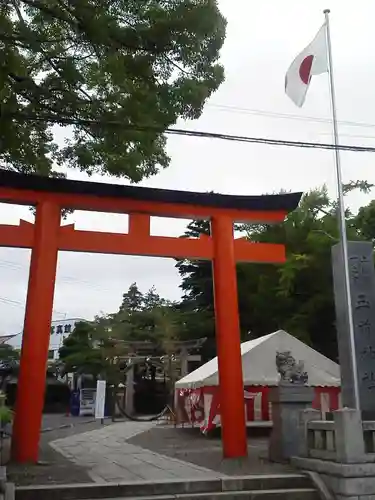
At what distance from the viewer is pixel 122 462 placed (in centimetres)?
901

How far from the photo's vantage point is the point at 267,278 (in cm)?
2236

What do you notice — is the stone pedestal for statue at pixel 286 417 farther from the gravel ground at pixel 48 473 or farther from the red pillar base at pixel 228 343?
the gravel ground at pixel 48 473

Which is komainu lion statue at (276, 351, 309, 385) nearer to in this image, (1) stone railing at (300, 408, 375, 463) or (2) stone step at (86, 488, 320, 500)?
(1) stone railing at (300, 408, 375, 463)

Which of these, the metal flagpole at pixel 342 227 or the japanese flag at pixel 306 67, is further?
the japanese flag at pixel 306 67

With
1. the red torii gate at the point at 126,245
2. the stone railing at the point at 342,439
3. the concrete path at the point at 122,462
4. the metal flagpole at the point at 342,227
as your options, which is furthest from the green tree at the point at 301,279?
the stone railing at the point at 342,439

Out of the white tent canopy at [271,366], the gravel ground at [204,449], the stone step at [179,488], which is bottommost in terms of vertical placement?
the stone step at [179,488]

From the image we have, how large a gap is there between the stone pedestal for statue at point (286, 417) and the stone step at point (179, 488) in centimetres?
102

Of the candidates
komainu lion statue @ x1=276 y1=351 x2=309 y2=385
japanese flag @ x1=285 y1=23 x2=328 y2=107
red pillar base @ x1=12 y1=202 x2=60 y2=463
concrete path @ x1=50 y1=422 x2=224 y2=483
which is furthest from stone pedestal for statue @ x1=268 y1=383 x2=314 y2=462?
japanese flag @ x1=285 y1=23 x2=328 y2=107

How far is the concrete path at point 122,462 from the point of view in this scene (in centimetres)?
746

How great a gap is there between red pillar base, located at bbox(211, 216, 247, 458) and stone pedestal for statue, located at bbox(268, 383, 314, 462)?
0.63 meters

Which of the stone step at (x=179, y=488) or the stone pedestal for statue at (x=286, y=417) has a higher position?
the stone pedestal for statue at (x=286, y=417)

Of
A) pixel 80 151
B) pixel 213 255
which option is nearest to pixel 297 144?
pixel 213 255

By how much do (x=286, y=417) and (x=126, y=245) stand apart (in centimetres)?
384

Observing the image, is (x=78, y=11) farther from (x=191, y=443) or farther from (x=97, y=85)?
(x=191, y=443)
